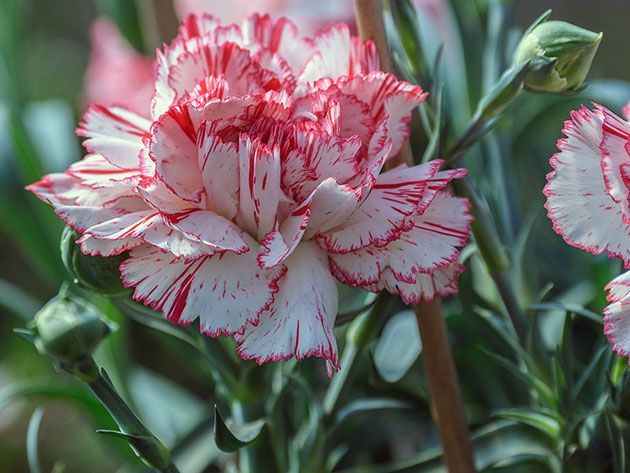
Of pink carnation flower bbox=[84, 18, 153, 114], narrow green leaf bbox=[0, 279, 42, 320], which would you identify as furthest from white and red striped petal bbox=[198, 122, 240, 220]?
pink carnation flower bbox=[84, 18, 153, 114]

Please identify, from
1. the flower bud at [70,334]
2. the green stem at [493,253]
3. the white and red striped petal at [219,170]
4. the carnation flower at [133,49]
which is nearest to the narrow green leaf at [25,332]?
the flower bud at [70,334]

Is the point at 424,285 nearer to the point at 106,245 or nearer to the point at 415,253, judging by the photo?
the point at 415,253

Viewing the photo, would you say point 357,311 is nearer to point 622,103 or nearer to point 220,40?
point 220,40

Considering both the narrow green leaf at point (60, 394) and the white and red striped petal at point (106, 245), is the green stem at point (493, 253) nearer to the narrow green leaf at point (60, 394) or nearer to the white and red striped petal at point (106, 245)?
the white and red striped petal at point (106, 245)

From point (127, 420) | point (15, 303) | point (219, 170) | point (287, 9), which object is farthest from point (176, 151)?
point (287, 9)

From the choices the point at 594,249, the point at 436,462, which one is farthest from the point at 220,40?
the point at 436,462
